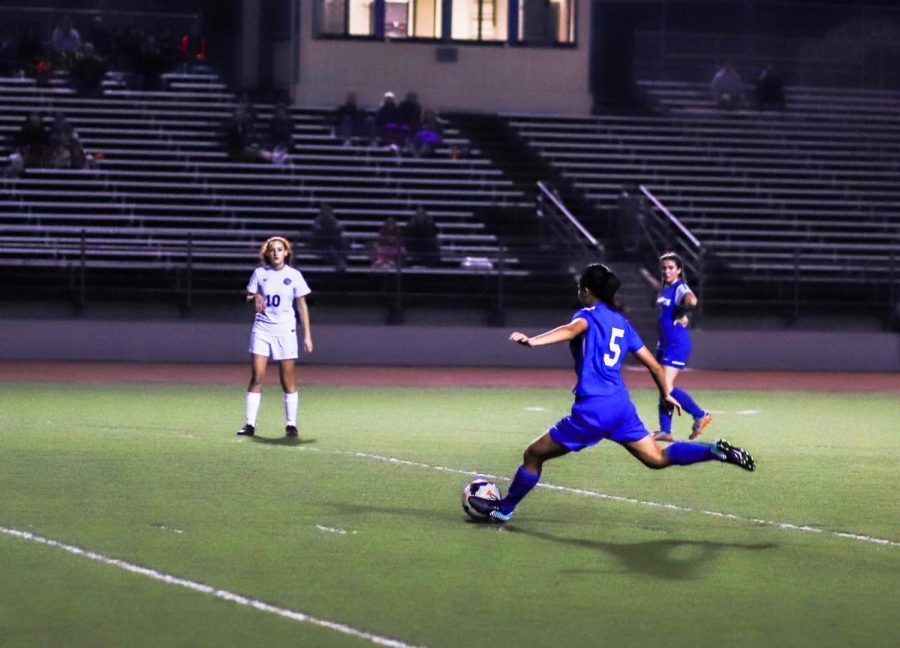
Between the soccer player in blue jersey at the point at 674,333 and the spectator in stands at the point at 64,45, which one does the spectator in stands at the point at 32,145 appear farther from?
the soccer player in blue jersey at the point at 674,333

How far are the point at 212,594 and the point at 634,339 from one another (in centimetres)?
341

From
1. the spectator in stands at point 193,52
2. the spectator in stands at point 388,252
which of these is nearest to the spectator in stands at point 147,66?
the spectator in stands at point 193,52

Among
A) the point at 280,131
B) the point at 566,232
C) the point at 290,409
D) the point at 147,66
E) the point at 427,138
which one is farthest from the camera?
the point at 147,66

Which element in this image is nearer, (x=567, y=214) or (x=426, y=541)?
(x=426, y=541)

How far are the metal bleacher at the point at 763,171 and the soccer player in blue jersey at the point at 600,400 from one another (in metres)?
19.6

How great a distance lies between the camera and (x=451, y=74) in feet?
120

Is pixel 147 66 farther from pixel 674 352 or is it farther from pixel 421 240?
pixel 674 352

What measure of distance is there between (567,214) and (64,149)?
385 inches

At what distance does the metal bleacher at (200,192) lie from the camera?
28.3 m

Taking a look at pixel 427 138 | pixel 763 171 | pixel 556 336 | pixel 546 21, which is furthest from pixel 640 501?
pixel 546 21

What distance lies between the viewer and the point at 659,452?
10117 millimetres

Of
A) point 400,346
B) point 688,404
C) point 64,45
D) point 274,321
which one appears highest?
point 64,45

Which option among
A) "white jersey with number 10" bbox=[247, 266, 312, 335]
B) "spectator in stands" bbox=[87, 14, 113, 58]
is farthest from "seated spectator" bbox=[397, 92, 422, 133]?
"white jersey with number 10" bbox=[247, 266, 312, 335]

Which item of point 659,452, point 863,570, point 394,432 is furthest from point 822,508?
point 394,432
